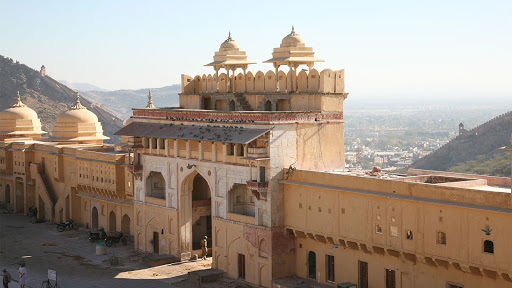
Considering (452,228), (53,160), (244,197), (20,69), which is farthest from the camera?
(20,69)

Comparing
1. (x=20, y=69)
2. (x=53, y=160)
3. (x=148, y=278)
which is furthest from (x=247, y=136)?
(x=20, y=69)

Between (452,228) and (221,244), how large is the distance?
11419 millimetres

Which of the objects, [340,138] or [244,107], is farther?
[244,107]

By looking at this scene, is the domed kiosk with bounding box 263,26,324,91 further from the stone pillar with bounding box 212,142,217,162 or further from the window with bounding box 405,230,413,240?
the window with bounding box 405,230,413,240

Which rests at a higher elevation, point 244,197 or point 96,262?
point 244,197

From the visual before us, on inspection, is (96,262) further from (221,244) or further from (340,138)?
(340,138)

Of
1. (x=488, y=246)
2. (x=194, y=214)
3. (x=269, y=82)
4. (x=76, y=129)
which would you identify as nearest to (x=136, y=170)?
(x=194, y=214)

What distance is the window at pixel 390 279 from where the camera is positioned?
26312mm

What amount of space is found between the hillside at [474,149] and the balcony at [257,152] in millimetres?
62997

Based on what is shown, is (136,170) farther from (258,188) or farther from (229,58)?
(258,188)

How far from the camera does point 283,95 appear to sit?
3319 cm

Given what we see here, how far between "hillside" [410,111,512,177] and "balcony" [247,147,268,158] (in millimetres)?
62997

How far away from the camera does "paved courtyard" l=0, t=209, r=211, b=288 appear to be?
32025 mm

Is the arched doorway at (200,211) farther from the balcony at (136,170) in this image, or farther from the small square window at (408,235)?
the small square window at (408,235)
